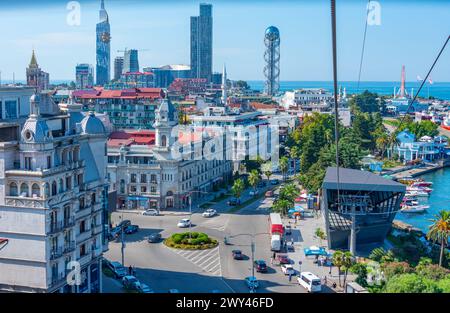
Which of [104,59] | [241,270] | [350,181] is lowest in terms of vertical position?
[241,270]

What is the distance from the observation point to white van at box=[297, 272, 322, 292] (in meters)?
6.83

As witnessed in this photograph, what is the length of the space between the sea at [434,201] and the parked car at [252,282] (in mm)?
4535

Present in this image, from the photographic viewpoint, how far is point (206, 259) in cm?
828

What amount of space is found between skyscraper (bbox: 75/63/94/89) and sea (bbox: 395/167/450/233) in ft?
67.8

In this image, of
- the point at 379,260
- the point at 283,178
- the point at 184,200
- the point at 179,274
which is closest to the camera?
the point at 179,274

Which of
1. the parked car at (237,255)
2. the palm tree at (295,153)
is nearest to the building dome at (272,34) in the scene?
the palm tree at (295,153)

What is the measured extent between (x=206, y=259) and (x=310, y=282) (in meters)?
1.89

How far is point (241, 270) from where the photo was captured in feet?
25.4

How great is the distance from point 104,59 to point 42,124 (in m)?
28.4

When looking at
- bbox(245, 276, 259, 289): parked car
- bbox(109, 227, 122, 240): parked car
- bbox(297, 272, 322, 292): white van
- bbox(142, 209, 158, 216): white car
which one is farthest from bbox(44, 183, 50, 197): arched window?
bbox(142, 209, 158, 216): white car

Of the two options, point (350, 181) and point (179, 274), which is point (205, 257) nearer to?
point (179, 274)

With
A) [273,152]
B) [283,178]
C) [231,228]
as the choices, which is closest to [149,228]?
[231,228]

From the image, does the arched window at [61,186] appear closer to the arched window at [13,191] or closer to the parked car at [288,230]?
the arched window at [13,191]

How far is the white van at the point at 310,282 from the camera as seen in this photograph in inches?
269
